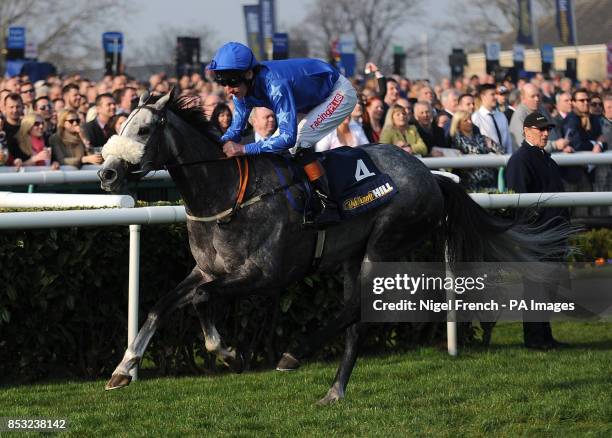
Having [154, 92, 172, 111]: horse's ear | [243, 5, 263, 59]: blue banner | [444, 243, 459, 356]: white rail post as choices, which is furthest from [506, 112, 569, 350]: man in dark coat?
[243, 5, 263, 59]: blue banner

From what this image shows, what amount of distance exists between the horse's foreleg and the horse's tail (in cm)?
86

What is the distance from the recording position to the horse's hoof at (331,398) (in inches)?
230

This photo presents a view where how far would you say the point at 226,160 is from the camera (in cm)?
588

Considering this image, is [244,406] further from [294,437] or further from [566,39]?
[566,39]

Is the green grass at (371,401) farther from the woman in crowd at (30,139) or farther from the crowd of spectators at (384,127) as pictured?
the woman in crowd at (30,139)

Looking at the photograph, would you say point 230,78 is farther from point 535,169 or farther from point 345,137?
point 345,137

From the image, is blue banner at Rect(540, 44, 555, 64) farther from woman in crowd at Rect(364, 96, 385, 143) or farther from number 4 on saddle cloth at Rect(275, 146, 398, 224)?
number 4 on saddle cloth at Rect(275, 146, 398, 224)

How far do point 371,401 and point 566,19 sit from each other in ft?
87.6

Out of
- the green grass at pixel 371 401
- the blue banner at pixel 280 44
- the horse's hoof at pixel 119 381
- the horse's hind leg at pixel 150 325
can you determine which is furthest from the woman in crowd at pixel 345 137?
the blue banner at pixel 280 44

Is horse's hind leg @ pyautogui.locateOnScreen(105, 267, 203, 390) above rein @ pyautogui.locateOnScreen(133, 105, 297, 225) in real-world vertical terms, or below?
below

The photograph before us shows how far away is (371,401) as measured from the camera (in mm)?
5902

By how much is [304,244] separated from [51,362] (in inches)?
61.6

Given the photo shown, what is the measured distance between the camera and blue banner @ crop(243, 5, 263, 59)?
2655cm

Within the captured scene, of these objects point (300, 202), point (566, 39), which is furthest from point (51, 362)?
point (566, 39)
